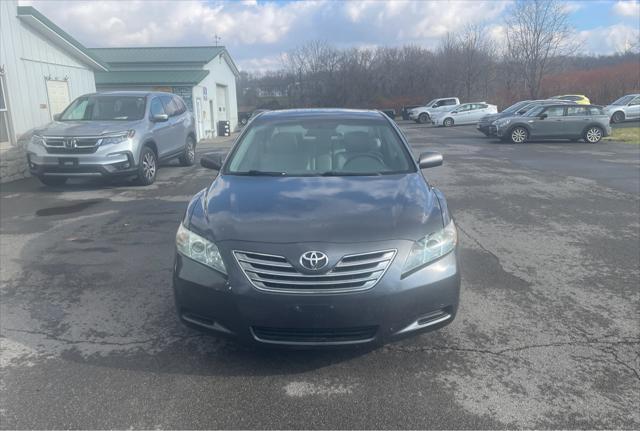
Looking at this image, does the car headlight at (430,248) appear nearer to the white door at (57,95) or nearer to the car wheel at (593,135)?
the white door at (57,95)

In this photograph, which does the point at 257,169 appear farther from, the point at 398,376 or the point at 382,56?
the point at 382,56

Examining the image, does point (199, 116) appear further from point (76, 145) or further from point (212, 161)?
point (212, 161)

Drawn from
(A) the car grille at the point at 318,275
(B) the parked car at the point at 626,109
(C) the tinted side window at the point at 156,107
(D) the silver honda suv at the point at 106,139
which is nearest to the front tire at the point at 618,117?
(B) the parked car at the point at 626,109

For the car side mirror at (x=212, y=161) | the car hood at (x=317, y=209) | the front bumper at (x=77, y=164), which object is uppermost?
the car side mirror at (x=212, y=161)

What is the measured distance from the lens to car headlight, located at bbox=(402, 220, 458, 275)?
117 inches

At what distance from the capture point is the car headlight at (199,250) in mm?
3000

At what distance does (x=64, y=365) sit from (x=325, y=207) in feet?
6.80

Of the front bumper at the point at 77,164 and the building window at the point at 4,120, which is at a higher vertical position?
the building window at the point at 4,120

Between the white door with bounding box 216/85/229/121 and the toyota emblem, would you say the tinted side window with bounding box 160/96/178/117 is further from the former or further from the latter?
the white door with bounding box 216/85/229/121

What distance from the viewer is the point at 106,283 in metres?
4.74

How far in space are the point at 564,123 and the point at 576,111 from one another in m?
0.71

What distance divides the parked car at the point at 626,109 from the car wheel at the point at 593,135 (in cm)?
1212

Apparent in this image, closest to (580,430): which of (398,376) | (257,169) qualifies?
(398,376)

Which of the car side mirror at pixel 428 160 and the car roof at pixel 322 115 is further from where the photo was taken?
the car roof at pixel 322 115
